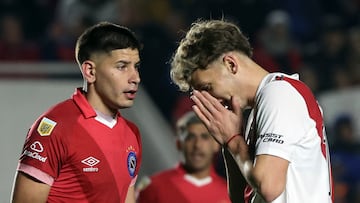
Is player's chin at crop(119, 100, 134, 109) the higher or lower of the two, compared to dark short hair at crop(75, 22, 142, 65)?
lower

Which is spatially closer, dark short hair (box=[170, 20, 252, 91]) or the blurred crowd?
dark short hair (box=[170, 20, 252, 91])

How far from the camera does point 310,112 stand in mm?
3980

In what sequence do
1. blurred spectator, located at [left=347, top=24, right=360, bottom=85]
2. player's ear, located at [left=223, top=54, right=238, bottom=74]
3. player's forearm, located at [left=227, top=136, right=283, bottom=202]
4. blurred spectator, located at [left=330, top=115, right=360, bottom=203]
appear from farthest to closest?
blurred spectator, located at [left=347, top=24, right=360, bottom=85]
blurred spectator, located at [left=330, top=115, right=360, bottom=203]
player's ear, located at [left=223, top=54, right=238, bottom=74]
player's forearm, located at [left=227, top=136, right=283, bottom=202]

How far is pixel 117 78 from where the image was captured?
4.47 meters

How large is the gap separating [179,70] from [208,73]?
174 mm

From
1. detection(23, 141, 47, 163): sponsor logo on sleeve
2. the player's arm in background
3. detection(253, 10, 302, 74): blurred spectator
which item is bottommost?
the player's arm in background

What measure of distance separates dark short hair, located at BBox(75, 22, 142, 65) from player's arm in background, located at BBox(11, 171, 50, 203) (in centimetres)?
64

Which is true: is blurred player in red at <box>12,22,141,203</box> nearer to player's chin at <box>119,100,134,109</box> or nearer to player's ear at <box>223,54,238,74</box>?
player's chin at <box>119,100,134,109</box>

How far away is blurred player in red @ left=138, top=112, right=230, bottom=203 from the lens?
6.12 metres

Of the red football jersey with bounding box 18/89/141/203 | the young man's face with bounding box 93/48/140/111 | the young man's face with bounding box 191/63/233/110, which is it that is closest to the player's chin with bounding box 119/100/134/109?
the young man's face with bounding box 93/48/140/111

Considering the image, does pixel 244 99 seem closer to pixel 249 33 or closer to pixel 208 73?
pixel 208 73

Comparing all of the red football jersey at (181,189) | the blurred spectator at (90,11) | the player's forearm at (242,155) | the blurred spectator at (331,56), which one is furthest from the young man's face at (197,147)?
the blurred spectator at (90,11)

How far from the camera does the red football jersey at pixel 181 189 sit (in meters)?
6.10

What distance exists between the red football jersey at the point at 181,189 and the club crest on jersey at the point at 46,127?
1.81 meters
